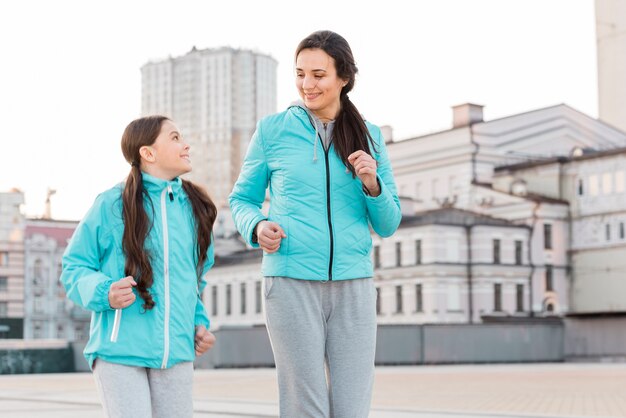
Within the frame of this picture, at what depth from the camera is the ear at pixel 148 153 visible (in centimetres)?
512

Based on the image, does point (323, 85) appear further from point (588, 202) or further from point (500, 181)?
point (500, 181)

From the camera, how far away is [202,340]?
16.2 ft

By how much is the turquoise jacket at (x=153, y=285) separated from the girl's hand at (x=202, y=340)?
0.03 m

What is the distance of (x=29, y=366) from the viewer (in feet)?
128

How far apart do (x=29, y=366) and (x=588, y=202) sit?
36.4 metres

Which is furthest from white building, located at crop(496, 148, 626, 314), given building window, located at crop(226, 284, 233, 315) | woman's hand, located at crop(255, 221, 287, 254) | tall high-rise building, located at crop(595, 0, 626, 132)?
woman's hand, located at crop(255, 221, 287, 254)

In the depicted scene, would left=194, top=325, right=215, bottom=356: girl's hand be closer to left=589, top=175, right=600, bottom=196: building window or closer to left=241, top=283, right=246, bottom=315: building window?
left=589, top=175, right=600, bottom=196: building window

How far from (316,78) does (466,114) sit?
6892 cm

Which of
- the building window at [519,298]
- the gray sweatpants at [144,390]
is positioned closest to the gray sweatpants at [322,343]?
the gray sweatpants at [144,390]

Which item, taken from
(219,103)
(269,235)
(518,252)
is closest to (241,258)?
(518,252)

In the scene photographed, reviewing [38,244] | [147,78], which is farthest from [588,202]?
[147,78]

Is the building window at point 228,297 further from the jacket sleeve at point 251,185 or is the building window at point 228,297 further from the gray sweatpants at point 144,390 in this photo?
the gray sweatpants at point 144,390

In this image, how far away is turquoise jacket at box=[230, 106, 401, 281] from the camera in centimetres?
476

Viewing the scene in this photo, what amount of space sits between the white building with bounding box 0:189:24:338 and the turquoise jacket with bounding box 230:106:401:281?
6250 centimetres
